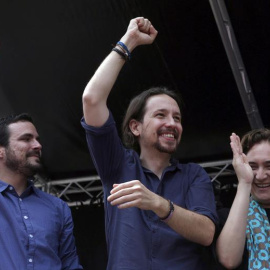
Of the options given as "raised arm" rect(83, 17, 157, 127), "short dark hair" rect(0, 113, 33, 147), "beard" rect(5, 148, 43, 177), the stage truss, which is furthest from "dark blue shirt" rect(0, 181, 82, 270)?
the stage truss

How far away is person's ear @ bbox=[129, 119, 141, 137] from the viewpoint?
76.6 inches

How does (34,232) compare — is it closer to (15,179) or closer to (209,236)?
(15,179)

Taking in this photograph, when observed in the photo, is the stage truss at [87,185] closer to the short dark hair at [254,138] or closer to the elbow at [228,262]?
the short dark hair at [254,138]

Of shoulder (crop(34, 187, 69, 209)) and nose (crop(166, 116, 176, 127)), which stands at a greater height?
nose (crop(166, 116, 176, 127))

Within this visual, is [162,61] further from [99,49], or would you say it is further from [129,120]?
[129,120]

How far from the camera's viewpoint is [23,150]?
2.52 metres

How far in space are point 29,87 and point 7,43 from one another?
0.42 metres

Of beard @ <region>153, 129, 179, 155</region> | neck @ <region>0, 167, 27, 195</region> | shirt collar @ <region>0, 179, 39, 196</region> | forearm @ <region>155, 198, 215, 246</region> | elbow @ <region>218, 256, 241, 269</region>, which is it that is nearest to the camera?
forearm @ <region>155, 198, 215, 246</region>

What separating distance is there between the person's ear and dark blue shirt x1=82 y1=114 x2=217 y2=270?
209 millimetres

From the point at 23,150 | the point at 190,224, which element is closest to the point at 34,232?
the point at 23,150

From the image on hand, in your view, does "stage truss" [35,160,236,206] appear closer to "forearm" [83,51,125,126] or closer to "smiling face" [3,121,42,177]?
"smiling face" [3,121,42,177]

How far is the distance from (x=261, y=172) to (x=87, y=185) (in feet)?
10.0

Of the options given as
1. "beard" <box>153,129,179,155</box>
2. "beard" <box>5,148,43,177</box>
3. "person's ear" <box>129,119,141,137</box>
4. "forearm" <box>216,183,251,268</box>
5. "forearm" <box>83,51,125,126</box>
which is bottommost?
"forearm" <box>216,183,251,268</box>

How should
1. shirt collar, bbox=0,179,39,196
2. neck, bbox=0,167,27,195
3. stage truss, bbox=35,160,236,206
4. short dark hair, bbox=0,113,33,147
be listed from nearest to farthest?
1. shirt collar, bbox=0,179,39,196
2. neck, bbox=0,167,27,195
3. short dark hair, bbox=0,113,33,147
4. stage truss, bbox=35,160,236,206
